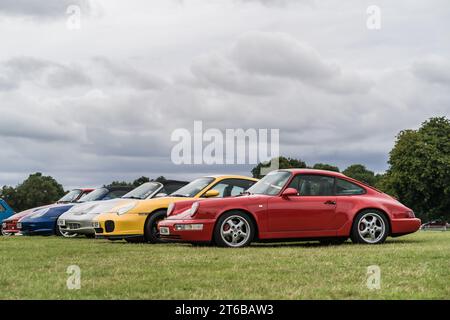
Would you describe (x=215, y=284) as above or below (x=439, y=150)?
below

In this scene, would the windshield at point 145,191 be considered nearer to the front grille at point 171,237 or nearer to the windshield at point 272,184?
the front grille at point 171,237

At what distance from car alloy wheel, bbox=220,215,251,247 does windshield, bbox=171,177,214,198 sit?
2.67 meters

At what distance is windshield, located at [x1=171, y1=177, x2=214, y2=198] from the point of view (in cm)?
1599

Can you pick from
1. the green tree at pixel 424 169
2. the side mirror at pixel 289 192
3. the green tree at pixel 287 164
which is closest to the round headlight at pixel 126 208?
the side mirror at pixel 289 192

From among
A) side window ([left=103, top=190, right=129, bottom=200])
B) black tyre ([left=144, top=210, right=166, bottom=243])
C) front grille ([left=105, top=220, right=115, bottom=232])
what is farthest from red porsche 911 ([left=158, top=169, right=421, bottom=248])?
side window ([left=103, top=190, right=129, bottom=200])

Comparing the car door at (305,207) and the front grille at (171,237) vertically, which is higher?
the car door at (305,207)

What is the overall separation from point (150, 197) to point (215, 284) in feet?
33.0

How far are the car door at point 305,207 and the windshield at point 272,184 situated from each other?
0.20m

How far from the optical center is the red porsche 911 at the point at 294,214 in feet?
43.7

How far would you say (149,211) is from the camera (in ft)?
52.1

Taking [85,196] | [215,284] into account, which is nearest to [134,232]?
[85,196]
